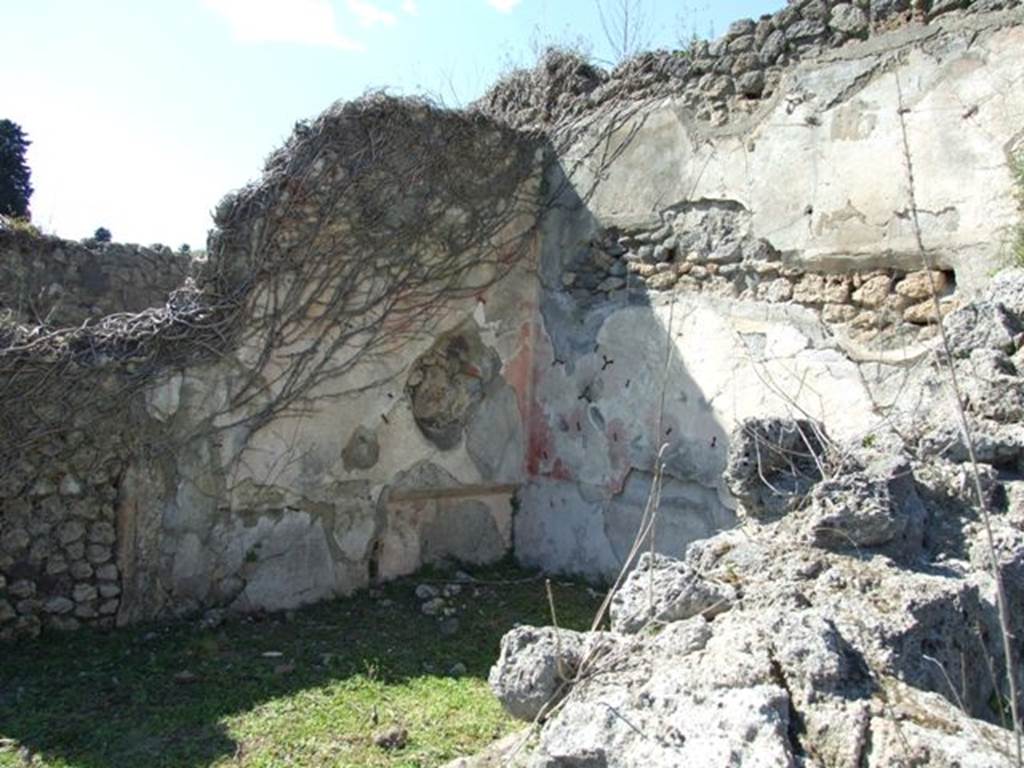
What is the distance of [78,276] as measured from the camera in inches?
260

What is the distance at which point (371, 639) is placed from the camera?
14.6 ft

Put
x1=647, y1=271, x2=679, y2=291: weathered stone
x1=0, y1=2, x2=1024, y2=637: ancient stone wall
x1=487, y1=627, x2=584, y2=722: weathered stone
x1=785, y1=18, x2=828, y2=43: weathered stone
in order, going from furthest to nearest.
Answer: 1. x1=647, y1=271, x2=679, y2=291: weathered stone
2. x1=785, y1=18, x2=828, y2=43: weathered stone
3. x1=0, y1=2, x2=1024, y2=637: ancient stone wall
4. x1=487, y1=627, x2=584, y2=722: weathered stone

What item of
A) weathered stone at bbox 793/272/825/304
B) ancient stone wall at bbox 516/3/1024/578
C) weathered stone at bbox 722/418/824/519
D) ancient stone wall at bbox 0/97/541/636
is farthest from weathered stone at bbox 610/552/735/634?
ancient stone wall at bbox 0/97/541/636

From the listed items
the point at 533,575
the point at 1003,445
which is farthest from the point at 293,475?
the point at 1003,445

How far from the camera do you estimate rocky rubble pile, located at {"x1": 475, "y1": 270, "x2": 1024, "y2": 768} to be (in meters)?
1.67

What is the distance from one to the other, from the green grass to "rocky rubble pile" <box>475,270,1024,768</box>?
1.26 m

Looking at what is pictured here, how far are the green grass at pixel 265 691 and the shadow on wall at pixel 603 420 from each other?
660 millimetres

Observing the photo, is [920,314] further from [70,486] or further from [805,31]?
[70,486]

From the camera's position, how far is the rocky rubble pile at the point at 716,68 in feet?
14.6

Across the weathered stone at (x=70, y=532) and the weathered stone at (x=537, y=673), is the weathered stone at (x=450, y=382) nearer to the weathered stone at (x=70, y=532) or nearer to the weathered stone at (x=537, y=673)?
the weathered stone at (x=70, y=532)

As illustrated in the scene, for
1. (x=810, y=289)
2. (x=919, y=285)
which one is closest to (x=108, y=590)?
(x=810, y=289)

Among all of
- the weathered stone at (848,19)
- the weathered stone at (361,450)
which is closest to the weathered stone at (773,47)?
the weathered stone at (848,19)

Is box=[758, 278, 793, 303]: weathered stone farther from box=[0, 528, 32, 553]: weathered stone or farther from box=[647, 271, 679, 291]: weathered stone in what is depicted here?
box=[0, 528, 32, 553]: weathered stone

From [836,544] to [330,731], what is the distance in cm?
191
